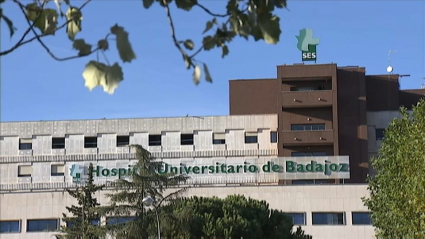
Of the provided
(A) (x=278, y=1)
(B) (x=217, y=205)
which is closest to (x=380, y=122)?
(B) (x=217, y=205)

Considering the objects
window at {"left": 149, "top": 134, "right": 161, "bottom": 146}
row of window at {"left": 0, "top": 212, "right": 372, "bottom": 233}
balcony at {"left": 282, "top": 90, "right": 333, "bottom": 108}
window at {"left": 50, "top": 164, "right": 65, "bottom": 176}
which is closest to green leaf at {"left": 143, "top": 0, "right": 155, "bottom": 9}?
row of window at {"left": 0, "top": 212, "right": 372, "bottom": 233}

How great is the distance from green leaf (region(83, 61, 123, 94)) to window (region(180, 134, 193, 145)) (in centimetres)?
6033

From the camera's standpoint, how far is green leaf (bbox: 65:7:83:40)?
535cm

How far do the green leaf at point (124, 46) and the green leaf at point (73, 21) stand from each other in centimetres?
70

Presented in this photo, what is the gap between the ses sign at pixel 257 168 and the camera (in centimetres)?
6009

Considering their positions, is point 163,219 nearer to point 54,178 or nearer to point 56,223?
point 56,223

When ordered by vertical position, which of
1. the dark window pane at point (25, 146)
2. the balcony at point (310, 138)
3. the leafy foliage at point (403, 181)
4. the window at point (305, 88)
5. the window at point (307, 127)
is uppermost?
the window at point (305, 88)

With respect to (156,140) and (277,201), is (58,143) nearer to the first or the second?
(156,140)

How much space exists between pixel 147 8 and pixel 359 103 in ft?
192

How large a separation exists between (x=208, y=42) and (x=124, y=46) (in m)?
0.72

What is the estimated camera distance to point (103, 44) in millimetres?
4918

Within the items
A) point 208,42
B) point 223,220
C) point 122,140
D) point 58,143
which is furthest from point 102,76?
point 58,143

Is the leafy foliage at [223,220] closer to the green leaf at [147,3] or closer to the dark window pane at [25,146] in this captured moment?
the dark window pane at [25,146]

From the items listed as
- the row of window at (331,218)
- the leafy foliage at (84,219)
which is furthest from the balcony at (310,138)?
the leafy foliage at (84,219)
